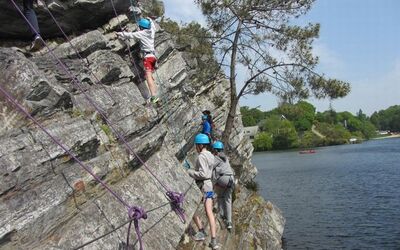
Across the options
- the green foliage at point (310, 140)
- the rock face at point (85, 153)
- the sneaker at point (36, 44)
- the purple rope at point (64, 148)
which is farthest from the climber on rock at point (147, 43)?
the green foliage at point (310, 140)

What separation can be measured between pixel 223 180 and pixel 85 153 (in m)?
5.17

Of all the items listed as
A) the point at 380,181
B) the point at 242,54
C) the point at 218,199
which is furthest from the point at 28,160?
the point at 380,181

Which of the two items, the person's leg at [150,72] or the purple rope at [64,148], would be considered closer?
the purple rope at [64,148]

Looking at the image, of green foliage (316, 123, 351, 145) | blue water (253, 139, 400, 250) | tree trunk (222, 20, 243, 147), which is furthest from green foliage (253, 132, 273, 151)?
tree trunk (222, 20, 243, 147)

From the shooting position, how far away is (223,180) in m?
14.0

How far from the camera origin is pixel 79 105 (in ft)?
38.2

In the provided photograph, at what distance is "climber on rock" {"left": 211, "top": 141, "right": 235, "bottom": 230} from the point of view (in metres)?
13.9

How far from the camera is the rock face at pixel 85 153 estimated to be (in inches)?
328

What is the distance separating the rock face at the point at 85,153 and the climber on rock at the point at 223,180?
784 mm

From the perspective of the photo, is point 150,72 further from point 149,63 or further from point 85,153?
point 85,153

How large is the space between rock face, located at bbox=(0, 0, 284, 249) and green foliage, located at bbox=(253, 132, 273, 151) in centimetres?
15296

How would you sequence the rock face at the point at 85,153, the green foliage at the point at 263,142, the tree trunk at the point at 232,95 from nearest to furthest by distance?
1. the rock face at the point at 85,153
2. the tree trunk at the point at 232,95
3. the green foliage at the point at 263,142

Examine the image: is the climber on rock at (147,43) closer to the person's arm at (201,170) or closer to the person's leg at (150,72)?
the person's leg at (150,72)

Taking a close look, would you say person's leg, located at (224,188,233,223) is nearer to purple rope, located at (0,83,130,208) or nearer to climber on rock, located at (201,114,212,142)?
climber on rock, located at (201,114,212,142)
